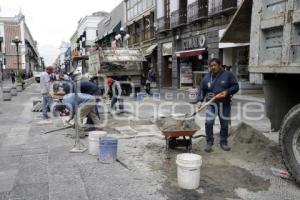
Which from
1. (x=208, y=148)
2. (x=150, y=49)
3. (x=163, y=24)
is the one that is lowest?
(x=208, y=148)

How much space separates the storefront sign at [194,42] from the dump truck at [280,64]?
15878 millimetres

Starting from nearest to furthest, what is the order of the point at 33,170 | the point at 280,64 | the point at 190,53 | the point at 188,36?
the point at 280,64 → the point at 33,170 → the point at 190,53 → the point at 188,36

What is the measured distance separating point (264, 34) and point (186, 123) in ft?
6.89

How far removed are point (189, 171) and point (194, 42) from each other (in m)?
18.7

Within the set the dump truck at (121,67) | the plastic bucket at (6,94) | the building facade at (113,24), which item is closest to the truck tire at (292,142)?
the dump truck at (121,67)

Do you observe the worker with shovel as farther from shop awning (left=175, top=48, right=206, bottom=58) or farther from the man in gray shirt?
shop awning (left=175, top=48, right=206, bottom=58)

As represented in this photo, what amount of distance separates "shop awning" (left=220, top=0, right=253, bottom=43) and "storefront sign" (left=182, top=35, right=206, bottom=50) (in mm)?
14807

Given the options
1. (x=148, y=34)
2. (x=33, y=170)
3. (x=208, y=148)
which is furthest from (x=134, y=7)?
(x=33, y=170)

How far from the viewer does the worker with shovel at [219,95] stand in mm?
6422

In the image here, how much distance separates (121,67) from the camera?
60.9 ft

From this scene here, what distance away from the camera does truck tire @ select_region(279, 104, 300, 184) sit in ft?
15.3

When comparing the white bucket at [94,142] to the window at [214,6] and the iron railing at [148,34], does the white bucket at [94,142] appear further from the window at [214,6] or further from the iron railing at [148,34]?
the iron railing at [148,34]

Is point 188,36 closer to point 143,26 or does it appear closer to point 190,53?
point 190,53

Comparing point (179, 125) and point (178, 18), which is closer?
point (179, 125)
